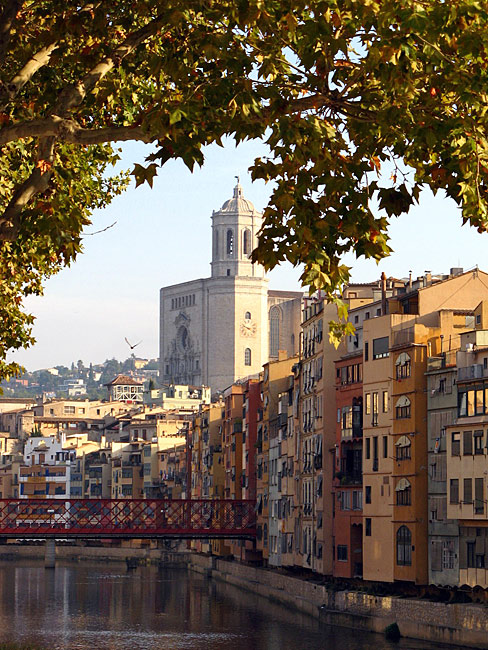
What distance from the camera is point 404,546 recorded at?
59.3m

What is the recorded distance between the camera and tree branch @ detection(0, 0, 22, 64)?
1591 centimetres

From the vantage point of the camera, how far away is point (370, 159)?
15.2 meters

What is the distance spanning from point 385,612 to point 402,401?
9.02m

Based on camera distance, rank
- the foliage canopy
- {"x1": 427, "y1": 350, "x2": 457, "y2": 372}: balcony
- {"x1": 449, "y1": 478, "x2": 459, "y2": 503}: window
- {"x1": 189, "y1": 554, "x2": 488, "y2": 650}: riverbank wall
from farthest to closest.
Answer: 1. {"x1": 427, "y1": 350, "x2": 457, "y2": 372}: balcony
2. {"x1": 449, "y1": 478, "x2": 459, "y2": 503}: window
3. {"x1": 189, "y1": 554, "x2": 488, "y2": 650}: riverbank wall
4. the foliage canopy

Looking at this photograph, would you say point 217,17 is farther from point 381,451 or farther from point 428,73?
point 381,451

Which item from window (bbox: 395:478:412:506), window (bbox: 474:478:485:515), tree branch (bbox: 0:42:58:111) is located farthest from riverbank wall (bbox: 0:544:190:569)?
tree branch (bbox: 0:42:58:111)

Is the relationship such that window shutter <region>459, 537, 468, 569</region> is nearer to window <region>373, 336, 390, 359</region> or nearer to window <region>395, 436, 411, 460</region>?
window <region>395, 436, 411, 460</region>

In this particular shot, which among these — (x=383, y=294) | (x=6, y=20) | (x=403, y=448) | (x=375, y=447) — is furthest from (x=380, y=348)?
(x=6, y=20)

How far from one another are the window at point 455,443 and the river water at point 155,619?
7.83 metres

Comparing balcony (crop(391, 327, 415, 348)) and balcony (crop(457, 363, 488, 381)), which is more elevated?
balcony (crop(391, 327, 415, 348))

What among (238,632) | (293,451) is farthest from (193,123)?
(293,451)

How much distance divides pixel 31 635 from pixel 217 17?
5447 cm

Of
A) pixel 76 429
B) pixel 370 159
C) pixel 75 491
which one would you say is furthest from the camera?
pixel 76 429

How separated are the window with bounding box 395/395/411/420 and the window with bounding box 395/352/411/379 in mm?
948
